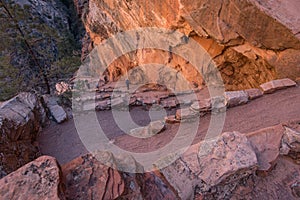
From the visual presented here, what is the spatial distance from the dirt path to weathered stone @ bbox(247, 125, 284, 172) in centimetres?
97

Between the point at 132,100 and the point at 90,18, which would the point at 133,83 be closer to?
the point at 132,100

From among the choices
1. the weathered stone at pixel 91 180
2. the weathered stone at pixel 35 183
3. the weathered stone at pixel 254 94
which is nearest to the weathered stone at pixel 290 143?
the weathered stone at pixel 254 94

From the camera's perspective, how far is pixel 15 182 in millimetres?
2186

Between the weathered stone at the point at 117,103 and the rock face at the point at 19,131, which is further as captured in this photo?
the weathered stone at the point at 117,103

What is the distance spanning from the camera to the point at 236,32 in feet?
22.2

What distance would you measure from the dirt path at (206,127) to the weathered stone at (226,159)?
1.61 metres

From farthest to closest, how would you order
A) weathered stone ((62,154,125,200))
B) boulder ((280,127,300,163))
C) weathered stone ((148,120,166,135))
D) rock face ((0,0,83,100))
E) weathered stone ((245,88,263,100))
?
rock face ((0,0,83,100))
weathered stone ((245,88,263,100))
weathered stone ((148,120,166,135))
boulder ((280,127,300,163))
weathered stone ((62,154,125,200))

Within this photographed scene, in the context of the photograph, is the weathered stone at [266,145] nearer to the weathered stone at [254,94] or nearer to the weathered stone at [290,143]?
the weathered stone at [290,143]

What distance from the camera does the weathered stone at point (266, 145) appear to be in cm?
329

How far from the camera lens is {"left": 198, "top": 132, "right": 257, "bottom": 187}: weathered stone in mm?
2977

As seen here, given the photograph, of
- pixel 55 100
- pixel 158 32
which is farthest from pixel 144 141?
pixel 158 32

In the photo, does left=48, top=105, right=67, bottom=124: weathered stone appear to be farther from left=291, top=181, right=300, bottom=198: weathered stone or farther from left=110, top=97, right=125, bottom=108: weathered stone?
left=291, top=181, right=300, bottom=198: weathered stone

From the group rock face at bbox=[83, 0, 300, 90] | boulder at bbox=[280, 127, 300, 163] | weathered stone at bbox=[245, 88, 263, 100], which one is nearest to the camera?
boulder at bbox=[280, 127, 300, 163]

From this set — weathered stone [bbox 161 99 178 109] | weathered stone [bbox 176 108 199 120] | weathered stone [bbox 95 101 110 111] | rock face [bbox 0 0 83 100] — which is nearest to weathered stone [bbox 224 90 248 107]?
weathered stone [bbox 176 108 199 120]
